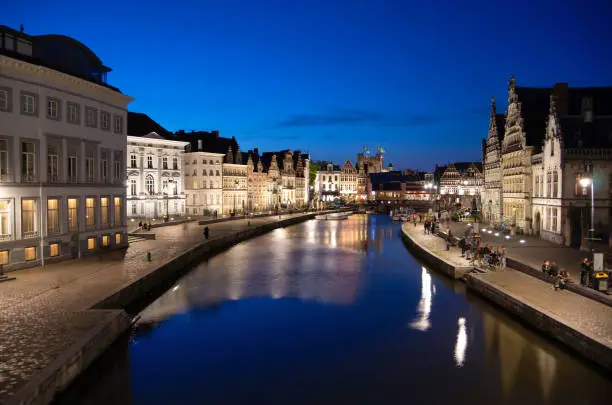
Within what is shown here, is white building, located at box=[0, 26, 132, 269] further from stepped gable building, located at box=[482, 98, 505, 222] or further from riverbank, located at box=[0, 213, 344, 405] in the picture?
stepped gable building, located at box=[482, 98, 505, 222]

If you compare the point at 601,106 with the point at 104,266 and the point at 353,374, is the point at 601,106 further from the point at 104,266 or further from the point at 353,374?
the point at 104,266

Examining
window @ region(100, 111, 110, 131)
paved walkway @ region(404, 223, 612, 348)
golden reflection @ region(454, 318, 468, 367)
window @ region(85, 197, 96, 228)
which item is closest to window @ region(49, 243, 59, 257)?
window @ region(85, 197, 96, 228)

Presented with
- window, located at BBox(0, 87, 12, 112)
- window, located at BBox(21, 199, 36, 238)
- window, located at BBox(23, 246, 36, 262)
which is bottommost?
window, located at BBox(23, 246, 36, 262)

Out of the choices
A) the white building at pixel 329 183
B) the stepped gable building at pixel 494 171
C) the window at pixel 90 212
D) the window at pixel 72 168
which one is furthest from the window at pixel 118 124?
the white building at pixel 329 183

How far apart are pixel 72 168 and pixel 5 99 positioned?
625 cm

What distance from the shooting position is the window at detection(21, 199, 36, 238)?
27375 mm

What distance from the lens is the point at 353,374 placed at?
17.3 metres

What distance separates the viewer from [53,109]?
29531 millimetres

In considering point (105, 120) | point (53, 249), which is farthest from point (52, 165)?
point (105, 120)

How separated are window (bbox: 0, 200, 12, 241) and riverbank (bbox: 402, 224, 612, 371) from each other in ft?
82.4

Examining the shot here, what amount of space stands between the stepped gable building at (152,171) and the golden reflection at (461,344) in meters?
51.3

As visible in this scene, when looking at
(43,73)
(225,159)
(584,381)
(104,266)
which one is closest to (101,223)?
(104,266)

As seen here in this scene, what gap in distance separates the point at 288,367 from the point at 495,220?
4713 centimetres

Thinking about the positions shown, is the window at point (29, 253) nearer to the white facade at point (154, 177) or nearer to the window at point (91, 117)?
the window at point (91, 117)
